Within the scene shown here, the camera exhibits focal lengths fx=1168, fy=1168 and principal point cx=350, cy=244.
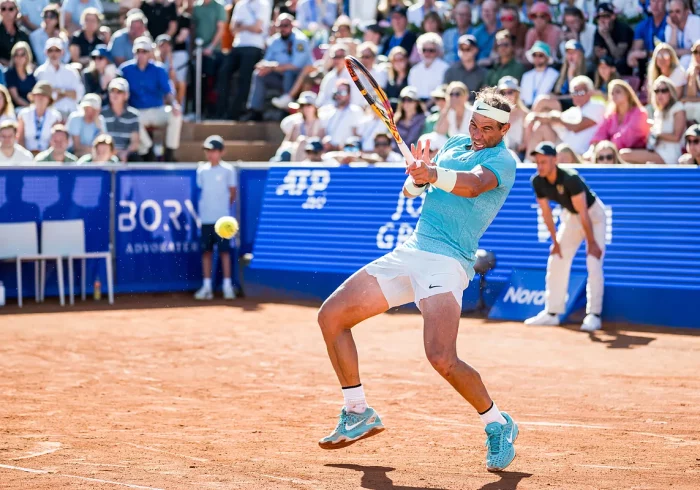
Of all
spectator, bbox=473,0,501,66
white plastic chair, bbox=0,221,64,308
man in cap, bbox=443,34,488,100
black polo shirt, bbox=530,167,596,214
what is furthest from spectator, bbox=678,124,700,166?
white plastic chair, bbox=0,221,64,308

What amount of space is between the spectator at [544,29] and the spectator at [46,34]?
7474mm

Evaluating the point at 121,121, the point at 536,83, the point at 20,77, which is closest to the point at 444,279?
the point at 536,83

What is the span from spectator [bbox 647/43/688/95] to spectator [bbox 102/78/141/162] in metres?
7.34

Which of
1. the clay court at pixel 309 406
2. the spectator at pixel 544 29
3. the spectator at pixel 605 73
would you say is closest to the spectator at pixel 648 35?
the spectator at pixel 605 73

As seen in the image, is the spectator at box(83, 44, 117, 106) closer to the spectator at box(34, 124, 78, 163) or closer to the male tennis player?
the spectator at box(34, 124, 78, 163)

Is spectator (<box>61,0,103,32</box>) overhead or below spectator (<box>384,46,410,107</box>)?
overhead

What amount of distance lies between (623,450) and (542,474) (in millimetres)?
845

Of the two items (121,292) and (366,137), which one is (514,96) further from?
(121,292)

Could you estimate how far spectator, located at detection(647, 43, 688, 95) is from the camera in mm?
14117

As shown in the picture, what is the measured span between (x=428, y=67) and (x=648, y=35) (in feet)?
10.6

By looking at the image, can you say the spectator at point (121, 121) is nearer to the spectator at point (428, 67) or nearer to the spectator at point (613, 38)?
the spectator at point (428, 67)

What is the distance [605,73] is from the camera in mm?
15180

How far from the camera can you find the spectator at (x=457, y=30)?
57.6 ft

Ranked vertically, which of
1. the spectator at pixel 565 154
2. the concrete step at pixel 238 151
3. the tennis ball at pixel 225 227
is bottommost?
the tennis ball at pixel 225 227
